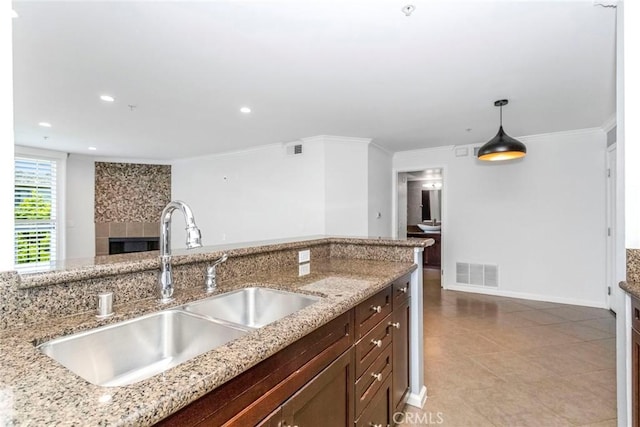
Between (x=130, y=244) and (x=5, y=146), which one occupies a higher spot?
(x=5, y=146)

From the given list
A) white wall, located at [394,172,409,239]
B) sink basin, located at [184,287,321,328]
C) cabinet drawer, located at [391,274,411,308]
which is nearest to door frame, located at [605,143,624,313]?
white wall, located at [394,172,409,239]

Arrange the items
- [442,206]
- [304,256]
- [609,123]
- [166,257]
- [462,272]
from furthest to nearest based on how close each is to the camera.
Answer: [442,206], [462,272], [609,123], [304,256], [166,257]

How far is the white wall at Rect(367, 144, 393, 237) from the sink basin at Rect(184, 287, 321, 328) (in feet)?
11.0

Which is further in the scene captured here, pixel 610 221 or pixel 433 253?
pixel 433 253

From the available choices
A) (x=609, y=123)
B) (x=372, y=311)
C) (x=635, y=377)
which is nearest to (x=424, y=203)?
(x=609, y=123)

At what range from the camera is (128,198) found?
20.4 ft

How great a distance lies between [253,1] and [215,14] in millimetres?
267

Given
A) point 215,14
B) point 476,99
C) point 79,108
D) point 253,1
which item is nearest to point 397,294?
point 253,1

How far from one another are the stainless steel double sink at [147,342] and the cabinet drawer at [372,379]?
0.45 meters

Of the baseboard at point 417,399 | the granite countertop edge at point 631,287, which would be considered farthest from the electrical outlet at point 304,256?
the granite countertop edge at point 631,287

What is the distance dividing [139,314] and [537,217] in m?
5.08

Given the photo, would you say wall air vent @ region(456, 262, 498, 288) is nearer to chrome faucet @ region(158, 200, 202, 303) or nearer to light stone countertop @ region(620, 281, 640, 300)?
light stone countertop @ region(620, 281, 640, 300)

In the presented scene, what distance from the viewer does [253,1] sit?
167 centimetres

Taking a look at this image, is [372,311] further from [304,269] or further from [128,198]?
[128,198]
